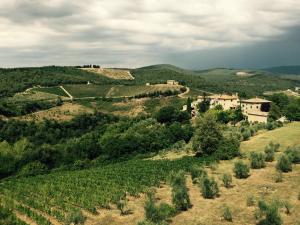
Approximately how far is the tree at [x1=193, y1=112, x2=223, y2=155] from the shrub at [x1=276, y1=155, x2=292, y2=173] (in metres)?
23.1

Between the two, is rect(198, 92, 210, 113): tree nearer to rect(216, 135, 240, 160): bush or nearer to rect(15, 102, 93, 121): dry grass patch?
rect(15, 102, 93, 121): dry grass patch

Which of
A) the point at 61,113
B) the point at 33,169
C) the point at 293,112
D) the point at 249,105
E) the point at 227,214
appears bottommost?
the point at 33,169

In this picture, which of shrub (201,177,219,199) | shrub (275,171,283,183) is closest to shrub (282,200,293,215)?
shrub (201,177,219,199)

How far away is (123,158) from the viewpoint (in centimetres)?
9400

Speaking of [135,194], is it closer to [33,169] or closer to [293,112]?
[33,169]

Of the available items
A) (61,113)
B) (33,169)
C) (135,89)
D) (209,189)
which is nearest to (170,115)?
(61,113)

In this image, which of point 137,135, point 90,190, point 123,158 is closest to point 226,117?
point 137,135

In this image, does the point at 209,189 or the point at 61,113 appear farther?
the point at 61,113

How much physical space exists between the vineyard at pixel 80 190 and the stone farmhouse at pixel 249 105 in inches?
1782

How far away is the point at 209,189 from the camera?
43.7m

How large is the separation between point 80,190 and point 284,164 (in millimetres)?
27288

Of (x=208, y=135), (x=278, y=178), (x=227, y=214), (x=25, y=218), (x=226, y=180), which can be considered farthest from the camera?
(x=208, y=135)

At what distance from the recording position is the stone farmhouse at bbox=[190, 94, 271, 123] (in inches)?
4353

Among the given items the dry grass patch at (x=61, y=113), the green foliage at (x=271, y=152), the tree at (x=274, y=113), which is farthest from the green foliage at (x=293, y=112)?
the dry grass patch at (x=61, y=113)
